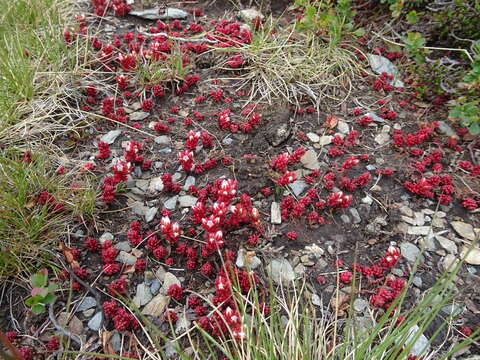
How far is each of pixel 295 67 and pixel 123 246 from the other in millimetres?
2729

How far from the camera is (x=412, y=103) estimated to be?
4.32 m

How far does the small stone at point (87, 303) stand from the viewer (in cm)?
274

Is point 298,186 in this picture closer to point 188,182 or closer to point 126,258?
point 188,182

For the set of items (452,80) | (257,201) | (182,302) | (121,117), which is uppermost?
(452,80)

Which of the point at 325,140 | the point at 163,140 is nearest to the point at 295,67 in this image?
the point at 325,140

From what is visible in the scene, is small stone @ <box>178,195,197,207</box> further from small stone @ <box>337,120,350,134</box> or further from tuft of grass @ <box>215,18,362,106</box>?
small stone @ <box>337,120,350,134</box>

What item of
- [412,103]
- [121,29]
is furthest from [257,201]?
[121,29]

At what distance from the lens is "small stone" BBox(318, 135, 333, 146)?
153 inches

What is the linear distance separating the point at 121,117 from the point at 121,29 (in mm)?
1762

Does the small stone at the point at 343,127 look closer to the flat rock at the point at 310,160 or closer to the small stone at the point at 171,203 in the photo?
the flat rock at the point at 310,160

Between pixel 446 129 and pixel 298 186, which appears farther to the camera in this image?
pixel 446 129

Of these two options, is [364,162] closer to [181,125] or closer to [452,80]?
[452,80]

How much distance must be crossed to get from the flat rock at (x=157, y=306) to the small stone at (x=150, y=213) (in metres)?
0.68

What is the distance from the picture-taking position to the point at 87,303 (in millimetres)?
2764
